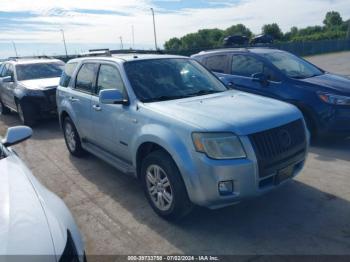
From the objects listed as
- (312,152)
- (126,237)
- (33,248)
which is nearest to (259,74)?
(312,152)

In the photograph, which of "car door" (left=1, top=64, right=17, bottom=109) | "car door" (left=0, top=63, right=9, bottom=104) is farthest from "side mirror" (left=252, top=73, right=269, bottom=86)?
"car door" (left=0, top=63, right=9, bottom=104)

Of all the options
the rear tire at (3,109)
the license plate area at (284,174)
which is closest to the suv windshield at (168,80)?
the license plate area at (284,174)

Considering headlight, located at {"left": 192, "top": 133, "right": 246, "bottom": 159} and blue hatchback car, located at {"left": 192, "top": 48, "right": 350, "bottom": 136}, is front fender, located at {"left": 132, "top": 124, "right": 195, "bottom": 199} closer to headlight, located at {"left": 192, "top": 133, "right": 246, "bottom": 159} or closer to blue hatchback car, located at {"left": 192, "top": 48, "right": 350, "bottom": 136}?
headlight, located at {"left": 192, "top": 133, "right": 246, "bottom": 159}

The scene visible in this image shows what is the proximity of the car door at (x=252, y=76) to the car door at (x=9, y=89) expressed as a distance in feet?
19.9

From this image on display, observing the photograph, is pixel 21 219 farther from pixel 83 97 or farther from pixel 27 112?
pixel 27 112

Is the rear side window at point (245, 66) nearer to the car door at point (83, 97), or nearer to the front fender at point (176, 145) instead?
the car door at point (83, 97)

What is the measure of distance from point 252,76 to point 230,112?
350 cm

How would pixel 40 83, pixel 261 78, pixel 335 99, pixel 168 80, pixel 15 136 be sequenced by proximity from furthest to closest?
pixel 40 83 < pixel 261 78 < pixel 335 99 < pixel 168 80 < pixel 15 136

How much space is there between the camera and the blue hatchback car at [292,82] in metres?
5.77

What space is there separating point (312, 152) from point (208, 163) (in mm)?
3337

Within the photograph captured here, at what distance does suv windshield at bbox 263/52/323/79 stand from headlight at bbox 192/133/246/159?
383cm

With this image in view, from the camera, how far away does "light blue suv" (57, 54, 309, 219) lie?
3.16 meters

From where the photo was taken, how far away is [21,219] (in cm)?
210

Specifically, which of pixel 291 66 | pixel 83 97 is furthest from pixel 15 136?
pixel 291 66
